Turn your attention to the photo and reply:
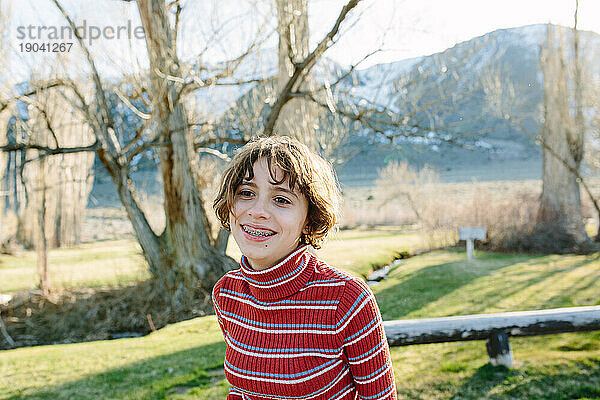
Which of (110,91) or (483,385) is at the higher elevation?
(110,91)

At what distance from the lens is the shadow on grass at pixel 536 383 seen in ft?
14.3

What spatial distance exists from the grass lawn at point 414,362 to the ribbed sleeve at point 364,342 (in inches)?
132

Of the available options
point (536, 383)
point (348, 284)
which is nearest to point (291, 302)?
point (348, 284)

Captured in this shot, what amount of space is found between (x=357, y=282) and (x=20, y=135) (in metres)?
12.5

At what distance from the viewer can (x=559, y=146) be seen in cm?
1576

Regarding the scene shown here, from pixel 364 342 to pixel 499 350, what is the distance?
12.7ft

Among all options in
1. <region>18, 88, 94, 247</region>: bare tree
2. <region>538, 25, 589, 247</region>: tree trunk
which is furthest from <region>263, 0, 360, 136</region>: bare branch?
<region>538, 25, 589, 247</region>: tree trunk

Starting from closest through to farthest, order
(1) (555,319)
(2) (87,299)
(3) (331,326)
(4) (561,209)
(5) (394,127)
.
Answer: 1. (3) (331,326)
2. (1) (555,319)
3. (5) (394,127)
4. (2) (87,299)
5. (4) (561,209)

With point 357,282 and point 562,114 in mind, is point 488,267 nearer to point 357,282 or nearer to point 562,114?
point 562,114

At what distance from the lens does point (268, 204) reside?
1.62 meters

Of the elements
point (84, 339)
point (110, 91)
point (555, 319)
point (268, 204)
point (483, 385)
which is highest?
point (110, 91)

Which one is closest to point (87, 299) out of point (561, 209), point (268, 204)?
point (268, 204)

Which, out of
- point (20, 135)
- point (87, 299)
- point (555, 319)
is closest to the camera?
point (555, 319)

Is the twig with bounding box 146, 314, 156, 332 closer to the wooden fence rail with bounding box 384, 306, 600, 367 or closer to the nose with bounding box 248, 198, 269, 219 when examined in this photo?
the wooden fence rail with bounding box 384, 306, 600, 367
